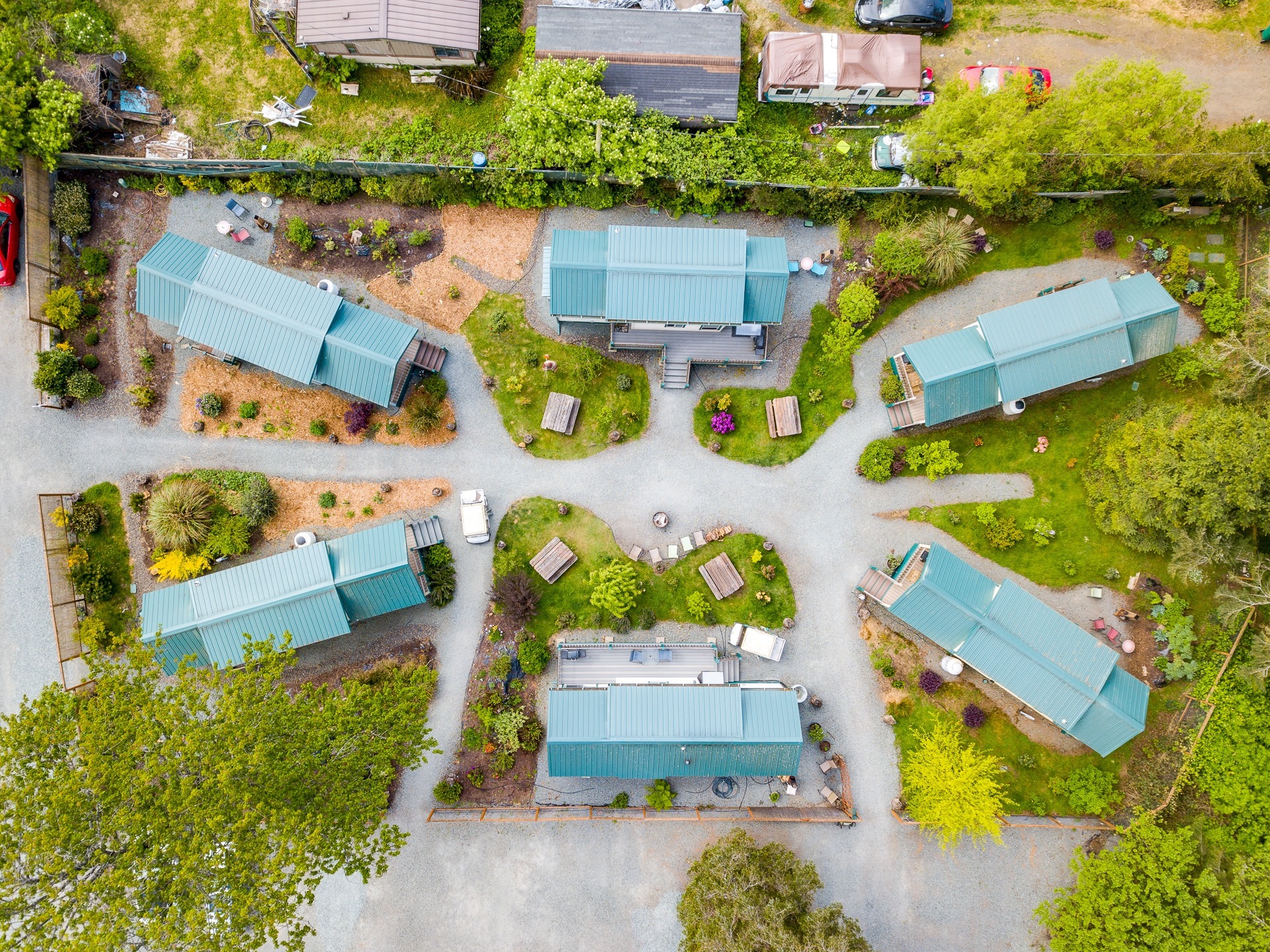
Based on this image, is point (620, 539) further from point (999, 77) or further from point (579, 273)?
point (999, 77)

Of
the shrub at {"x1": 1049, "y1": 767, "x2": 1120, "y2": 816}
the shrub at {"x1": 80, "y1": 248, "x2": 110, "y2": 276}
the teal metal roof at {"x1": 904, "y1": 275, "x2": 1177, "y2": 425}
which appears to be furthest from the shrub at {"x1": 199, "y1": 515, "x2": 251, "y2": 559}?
the shrub at {"x1": 1049, "y1": 767, "x2": 1120, "y2": 816}

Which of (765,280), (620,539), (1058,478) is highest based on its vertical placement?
(765,280)

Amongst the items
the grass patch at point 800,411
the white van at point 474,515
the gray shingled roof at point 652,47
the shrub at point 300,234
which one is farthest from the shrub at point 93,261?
the grass patch at point 800,411

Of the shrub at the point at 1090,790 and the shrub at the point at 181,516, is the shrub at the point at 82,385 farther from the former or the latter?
the shrub at the point at 1090,790

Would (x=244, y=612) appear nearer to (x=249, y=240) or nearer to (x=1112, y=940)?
(x=249, y=240)

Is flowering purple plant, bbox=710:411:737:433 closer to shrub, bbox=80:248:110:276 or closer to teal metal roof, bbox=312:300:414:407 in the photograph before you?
teal metal roof, bbox=312:300:414:407

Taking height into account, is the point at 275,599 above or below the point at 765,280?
below

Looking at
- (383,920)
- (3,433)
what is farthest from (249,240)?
(383,920)

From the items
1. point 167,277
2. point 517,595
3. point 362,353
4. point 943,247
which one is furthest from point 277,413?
point 943,247
